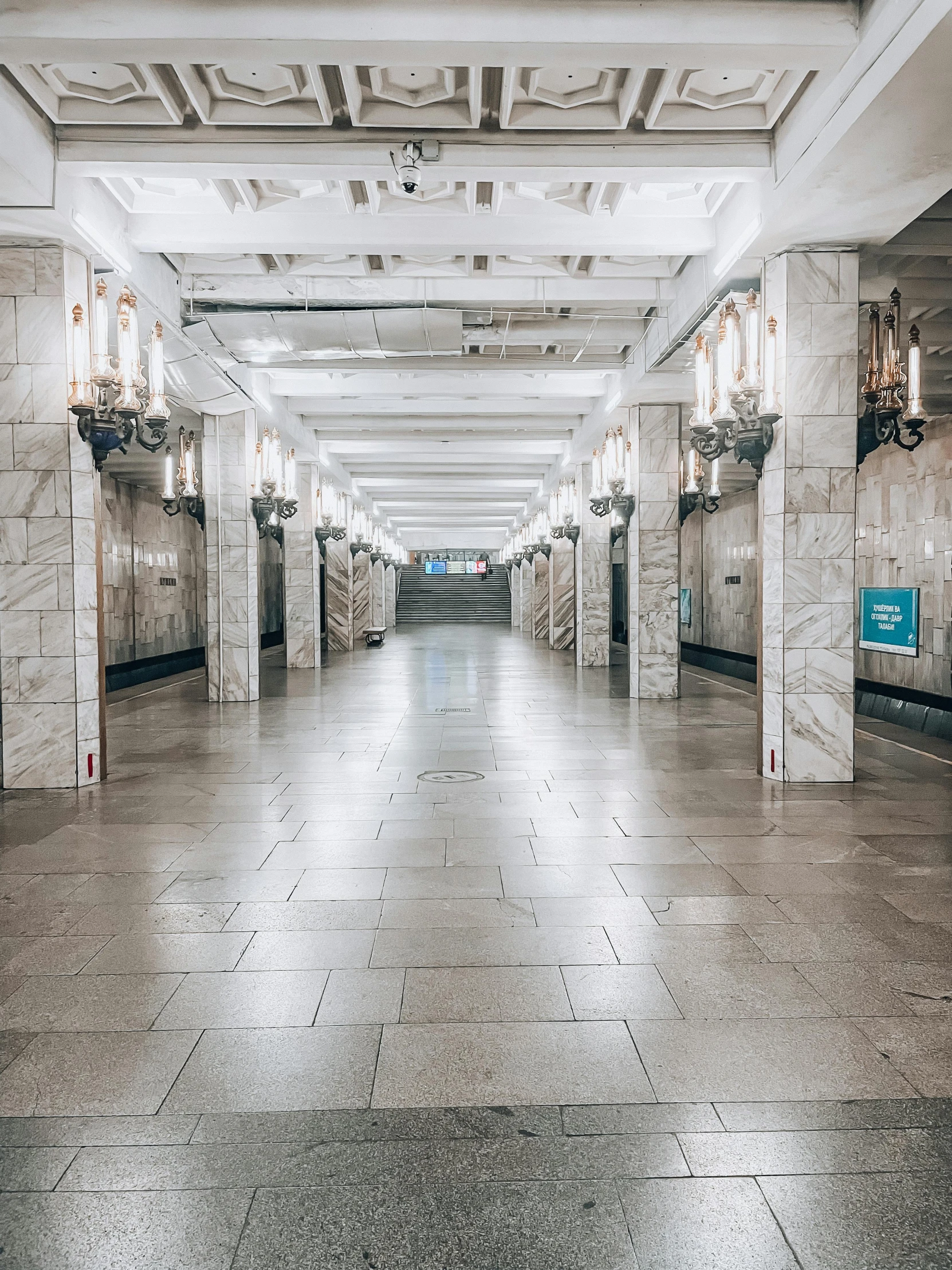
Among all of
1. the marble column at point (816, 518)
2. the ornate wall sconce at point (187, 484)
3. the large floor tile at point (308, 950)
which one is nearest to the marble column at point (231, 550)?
the ornate wall sconce at point (187, 484)

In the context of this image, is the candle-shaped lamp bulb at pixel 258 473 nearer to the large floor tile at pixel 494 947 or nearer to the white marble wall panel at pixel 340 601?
the large floor tile at pixel 494 947

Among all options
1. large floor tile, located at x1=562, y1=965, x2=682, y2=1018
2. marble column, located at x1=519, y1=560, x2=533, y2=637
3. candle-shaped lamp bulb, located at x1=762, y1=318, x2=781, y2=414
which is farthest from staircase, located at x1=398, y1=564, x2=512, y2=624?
large floor tile, located at x1=562, y1=965, x2=682, y2=1018

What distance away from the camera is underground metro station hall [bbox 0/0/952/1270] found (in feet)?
7.71

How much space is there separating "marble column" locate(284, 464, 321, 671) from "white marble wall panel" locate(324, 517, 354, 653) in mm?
4892

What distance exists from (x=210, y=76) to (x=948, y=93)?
442 centimetres

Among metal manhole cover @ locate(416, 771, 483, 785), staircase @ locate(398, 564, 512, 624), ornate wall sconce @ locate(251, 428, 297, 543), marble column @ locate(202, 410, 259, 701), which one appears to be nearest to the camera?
metal manhole cover @ locate(416, 771, 483, 785)

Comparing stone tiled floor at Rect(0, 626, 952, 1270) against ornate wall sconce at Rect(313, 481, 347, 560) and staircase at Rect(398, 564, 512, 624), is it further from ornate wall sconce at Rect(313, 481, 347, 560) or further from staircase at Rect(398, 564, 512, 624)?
staircase at Rect(398, 564, 512, 624)

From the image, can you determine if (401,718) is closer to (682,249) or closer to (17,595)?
(17,595)

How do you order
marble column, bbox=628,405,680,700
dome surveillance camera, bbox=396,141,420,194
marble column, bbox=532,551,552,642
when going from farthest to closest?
marble column, bbox=532,551,552,642, marble column, bbox=628,405,680,700, dome surveillance camera, bbox=396,141,420,194

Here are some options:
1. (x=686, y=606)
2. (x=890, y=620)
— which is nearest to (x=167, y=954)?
(x=890, y=620)

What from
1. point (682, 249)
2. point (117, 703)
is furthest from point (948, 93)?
point (117, 703)

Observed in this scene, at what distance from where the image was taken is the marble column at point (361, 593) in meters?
27.1

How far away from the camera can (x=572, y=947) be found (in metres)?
3.76

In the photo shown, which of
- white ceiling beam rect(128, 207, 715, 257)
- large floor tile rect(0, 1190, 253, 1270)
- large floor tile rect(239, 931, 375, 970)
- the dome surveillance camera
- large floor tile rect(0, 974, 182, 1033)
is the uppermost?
white ceiling beam rect(128, 207, 715, 257)
